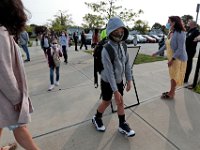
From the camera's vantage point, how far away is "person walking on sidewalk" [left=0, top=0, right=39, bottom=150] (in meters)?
1.44

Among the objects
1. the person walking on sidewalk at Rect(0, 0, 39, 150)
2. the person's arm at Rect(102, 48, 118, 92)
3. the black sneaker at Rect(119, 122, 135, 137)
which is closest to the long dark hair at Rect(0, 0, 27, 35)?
the person walking on sidewalk at Rect(0, 0, 39, 150)

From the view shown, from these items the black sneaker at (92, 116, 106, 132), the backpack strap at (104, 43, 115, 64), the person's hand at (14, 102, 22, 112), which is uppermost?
the backpack strap at (104, 43, 115, 64)

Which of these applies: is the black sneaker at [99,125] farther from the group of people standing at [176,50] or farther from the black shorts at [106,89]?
the group of people standing at [176,50]

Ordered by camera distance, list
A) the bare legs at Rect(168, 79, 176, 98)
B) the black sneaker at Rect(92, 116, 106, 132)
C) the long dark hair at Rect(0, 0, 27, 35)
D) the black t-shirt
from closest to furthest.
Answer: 1. the long dark hair at Rect(0, 0, 27, 35)
2. the black sneaker at Rect(92, 116, 106, 132)
3. the bare legs at Rect(168, 79, 176, 98)
4. the black t-shirt

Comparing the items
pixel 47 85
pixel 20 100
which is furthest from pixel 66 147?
pixel 47 85

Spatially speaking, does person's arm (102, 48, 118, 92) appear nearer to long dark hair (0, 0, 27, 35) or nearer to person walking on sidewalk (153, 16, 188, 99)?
long dark hair (0, 0, 27, 35)

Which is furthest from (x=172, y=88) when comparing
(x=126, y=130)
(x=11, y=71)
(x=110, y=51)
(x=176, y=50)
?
(x=11, y=71)

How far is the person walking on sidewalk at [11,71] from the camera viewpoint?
144 centimetres

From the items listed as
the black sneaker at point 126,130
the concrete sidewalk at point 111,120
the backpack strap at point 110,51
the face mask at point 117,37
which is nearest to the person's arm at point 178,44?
the concrete sidewalk at point 111,120

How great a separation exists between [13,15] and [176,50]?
115 inches

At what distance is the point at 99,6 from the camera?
42.9ft

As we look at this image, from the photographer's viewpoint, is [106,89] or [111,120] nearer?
[106,89]

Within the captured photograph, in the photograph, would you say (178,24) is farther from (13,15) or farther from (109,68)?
(13,15)

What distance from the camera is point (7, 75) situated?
1.47 m
